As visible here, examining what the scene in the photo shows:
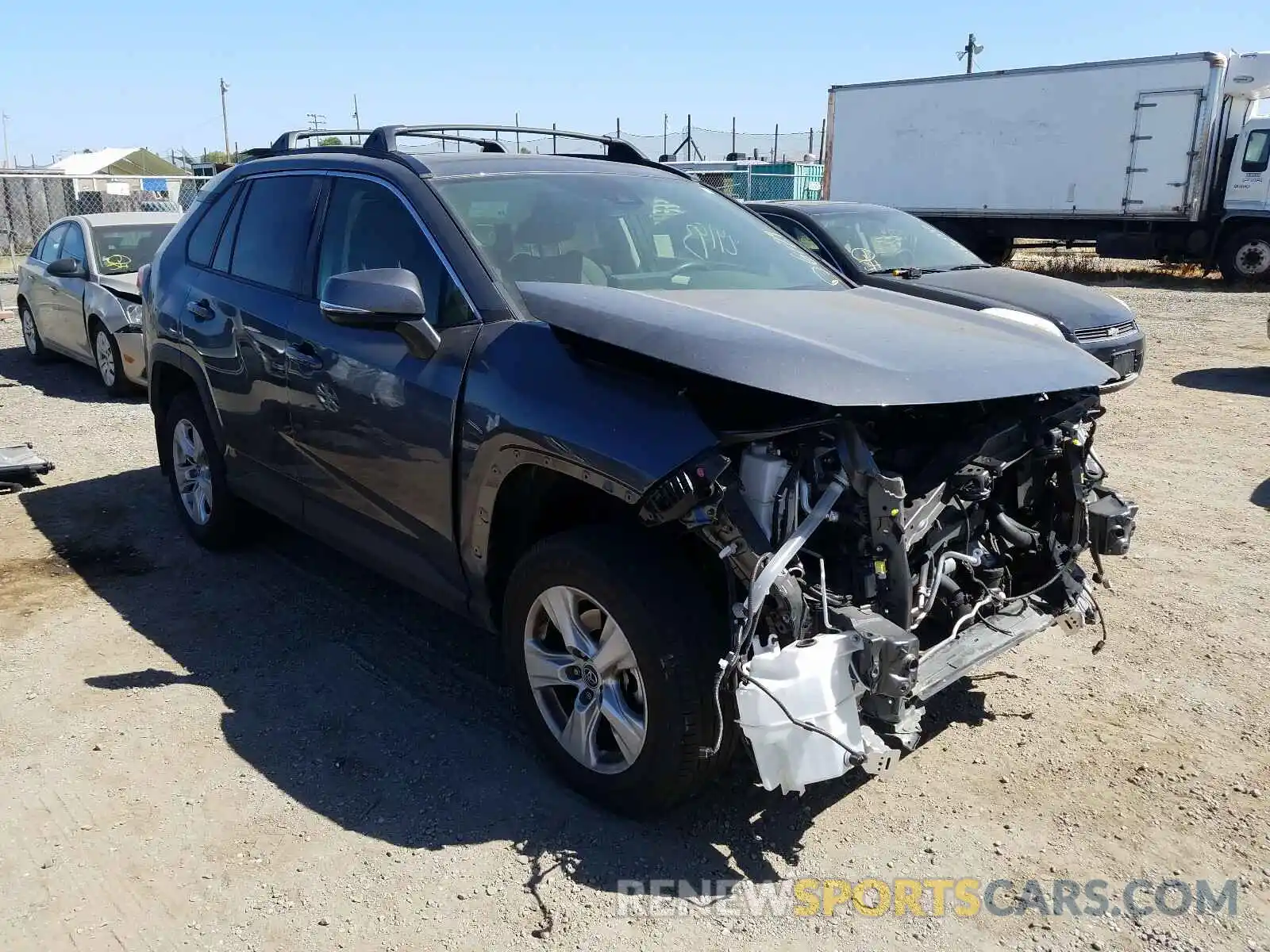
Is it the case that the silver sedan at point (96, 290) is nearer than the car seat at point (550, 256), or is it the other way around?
the car seat at point (550, 256)

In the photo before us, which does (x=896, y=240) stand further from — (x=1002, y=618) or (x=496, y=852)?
(x=496, y=852)

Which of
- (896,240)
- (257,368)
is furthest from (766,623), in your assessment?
(896,240)

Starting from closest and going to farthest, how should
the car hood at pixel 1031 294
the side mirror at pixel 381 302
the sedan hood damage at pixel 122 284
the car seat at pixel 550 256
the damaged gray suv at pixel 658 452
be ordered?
the damaged gray suv at pixel 658 452
the side mirror at pixel 381 302
the car seat at pixel 550 256
the car hood at pixel 1031 294
the sedan hood damage at pixel 122 284

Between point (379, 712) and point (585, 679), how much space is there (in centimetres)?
106

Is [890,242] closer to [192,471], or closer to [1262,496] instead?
[1262,496]

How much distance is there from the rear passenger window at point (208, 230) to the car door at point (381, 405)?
112 centimetres

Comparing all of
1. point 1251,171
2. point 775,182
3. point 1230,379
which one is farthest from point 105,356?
point 775,182

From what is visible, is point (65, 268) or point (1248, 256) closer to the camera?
point (65, 268)

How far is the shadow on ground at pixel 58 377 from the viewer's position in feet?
31.3

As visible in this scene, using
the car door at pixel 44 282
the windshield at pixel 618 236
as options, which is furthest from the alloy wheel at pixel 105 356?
the windshield at pixel 618 236

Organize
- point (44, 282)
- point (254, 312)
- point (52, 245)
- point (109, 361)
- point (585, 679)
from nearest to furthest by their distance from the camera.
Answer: point (585, 679) → point (254, 312) → point (109, 361) → point (44, 282) → point (52, 245)

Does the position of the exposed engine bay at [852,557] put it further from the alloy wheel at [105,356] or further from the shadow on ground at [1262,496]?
the alloy wheel at [105,356]

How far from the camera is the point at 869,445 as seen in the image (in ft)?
10.1

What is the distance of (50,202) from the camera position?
77.8 ft
